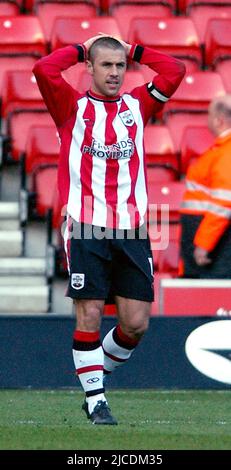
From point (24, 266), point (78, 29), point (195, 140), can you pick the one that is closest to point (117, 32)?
point (78, 29)

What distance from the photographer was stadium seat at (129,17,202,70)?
12.2 m

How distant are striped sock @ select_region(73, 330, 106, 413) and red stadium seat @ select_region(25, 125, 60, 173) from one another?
4.53 metres

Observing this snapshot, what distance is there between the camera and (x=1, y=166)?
11383 mm

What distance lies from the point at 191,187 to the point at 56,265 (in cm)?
152

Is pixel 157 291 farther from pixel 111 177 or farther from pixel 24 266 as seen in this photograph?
pixel 111 177

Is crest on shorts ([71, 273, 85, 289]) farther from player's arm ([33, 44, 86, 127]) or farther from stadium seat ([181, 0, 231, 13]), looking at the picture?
stadium seat ([181, 0, 231, 13])

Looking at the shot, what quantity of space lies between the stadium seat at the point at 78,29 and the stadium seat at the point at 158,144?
1209 mm

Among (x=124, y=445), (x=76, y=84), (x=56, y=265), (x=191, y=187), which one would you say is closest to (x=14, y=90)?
(x=76, y=84)

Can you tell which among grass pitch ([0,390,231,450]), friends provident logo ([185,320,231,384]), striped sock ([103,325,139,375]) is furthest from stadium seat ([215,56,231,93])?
striped sock ([103,325,139,375])

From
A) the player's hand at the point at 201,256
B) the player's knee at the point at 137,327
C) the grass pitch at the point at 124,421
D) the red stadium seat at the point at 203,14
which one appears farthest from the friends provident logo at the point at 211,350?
the red stadium seat at the point at 203,14

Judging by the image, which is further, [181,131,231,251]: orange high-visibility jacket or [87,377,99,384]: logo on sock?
[181,131,231,251]: orange high-visibility jacket

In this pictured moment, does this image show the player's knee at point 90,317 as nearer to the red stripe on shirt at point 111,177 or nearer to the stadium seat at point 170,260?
the red stripe on shirt at point 111,177

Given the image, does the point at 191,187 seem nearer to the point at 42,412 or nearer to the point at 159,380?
the point at 159,380

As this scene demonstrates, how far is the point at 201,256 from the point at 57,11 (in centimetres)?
413
